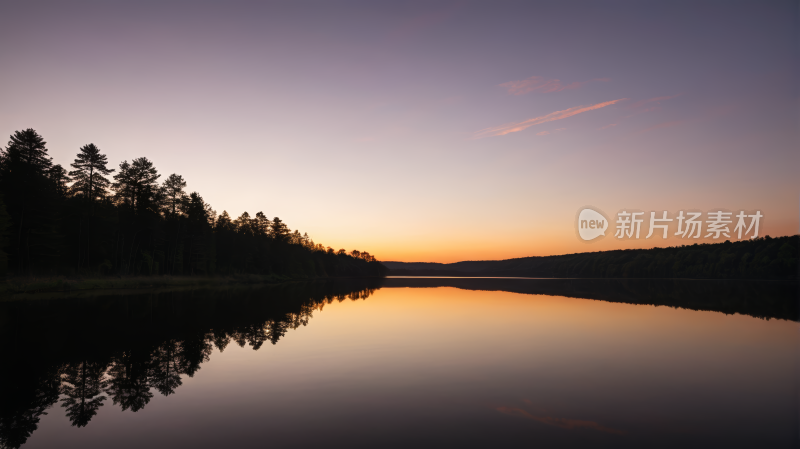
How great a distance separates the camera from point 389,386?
12.0m

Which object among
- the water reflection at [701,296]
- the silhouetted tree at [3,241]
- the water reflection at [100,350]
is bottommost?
the water reflection at [701,296]

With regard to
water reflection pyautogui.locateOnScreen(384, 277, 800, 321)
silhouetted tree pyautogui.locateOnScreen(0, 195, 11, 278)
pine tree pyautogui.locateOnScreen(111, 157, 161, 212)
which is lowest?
water reflection pyautogui.locateOnScreen(384, 277, 800, 321)

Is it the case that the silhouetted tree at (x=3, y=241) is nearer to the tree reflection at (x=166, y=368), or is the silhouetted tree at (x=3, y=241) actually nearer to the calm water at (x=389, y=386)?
the calm water at (x=389, y=386)

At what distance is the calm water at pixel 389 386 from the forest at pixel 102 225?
1302 inches

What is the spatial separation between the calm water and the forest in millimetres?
33082

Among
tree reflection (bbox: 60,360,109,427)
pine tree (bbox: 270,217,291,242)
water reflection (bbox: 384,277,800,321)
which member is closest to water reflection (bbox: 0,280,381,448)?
tree reflection (bbox: 60,360,109,427)

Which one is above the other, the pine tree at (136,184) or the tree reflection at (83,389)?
the pine tree at (136,184)

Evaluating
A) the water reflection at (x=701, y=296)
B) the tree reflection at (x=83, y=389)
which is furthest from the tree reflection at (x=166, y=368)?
the water reflection at (x=701, y=296)

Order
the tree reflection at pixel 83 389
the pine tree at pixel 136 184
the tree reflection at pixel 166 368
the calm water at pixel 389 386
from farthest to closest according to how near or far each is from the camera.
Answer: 1. the pine tree at pixel 136 184
2. the tree reflection at pixel 166 368
3. the tree reflection at pixel 83 389
4. the calm water at pixel 389 386

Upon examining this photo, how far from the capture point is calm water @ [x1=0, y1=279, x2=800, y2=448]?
843 cm

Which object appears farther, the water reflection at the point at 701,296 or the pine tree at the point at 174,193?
the pine tree at the point at 174,193

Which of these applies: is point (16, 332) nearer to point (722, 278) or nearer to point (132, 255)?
point (132, 255)

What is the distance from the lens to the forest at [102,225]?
156ft

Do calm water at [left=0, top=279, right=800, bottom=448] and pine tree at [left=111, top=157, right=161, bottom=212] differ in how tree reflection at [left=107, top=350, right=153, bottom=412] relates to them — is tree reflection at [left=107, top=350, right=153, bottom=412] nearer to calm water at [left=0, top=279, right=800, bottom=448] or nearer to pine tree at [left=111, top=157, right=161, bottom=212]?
calm water at [left=0, top=279, right=800, bottom=448]
